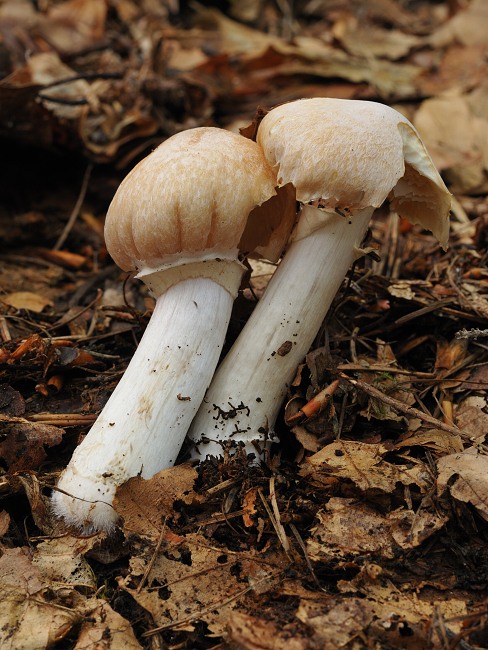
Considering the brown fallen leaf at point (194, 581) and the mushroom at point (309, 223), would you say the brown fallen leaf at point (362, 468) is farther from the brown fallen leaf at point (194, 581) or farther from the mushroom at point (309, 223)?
the brown fallen leaf at point (194, 581)

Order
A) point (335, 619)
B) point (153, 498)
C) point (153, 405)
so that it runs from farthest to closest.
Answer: point (153, 405), point (153, 498), point (335, 619)

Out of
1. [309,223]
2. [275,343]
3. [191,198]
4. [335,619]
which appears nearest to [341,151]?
[309,223]

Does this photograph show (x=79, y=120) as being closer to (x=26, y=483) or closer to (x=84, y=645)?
(x=26, y=483)

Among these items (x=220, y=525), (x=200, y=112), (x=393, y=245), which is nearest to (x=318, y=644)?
(x=220, y=525)

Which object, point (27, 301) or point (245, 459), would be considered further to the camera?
point (27, 301)

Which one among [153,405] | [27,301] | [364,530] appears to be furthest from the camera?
[27,301]

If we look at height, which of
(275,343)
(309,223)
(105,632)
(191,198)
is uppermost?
(191,198)

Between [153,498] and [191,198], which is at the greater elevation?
[191,198]

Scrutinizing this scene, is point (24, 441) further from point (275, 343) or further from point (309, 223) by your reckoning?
point (309, 223)
